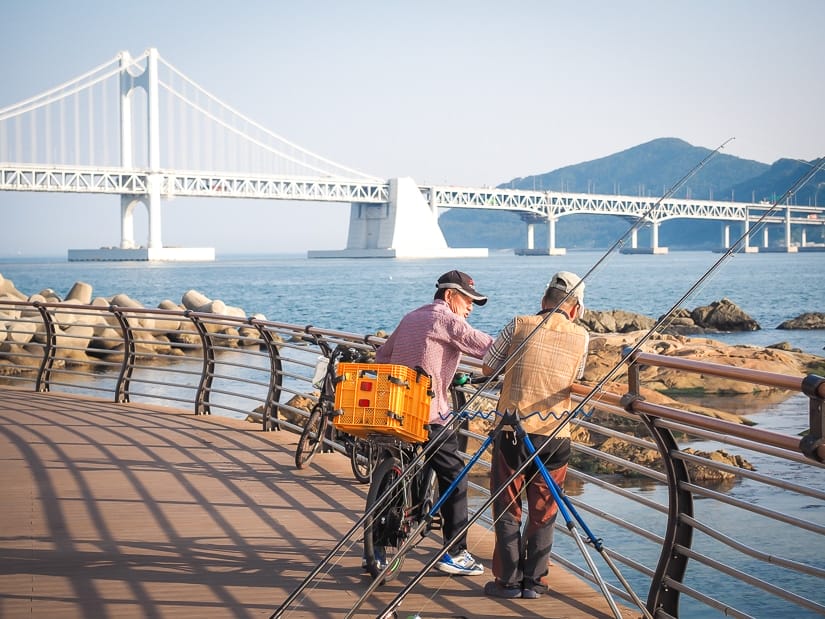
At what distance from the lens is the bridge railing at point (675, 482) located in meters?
3.23

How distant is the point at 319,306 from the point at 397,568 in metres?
45.8

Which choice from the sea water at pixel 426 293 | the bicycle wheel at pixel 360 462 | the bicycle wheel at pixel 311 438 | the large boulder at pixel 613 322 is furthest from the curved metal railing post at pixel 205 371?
the large boulder at pixel 613 322

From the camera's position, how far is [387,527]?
420 cm

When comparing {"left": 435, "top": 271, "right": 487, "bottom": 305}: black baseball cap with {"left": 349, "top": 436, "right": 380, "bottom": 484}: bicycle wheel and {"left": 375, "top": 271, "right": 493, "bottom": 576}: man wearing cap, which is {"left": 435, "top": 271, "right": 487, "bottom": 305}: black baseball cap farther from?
{"left": 349, "top": 436, "right": 380, "bottom": 484}: bicycle wheel

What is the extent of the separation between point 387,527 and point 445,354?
2.24 feet

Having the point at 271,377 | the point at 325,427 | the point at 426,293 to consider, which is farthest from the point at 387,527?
the point at 426,293

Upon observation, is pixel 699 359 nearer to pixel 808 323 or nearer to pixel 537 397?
pixel 537 397

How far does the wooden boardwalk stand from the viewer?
388cm

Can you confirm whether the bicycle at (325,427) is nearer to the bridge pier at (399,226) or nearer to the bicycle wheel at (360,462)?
the bicycle wheel at (360,462)

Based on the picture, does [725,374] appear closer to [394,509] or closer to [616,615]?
[616,615]

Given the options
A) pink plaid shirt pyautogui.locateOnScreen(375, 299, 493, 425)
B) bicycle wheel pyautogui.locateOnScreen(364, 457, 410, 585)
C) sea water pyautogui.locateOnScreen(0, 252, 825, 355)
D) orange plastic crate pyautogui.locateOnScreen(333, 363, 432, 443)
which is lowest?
sea water pyautogui.locateOnScreen(0, 252, 825, 355)

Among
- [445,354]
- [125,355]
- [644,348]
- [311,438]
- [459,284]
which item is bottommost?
[644,348]


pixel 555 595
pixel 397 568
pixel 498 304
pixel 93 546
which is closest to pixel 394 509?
pixel 397 568

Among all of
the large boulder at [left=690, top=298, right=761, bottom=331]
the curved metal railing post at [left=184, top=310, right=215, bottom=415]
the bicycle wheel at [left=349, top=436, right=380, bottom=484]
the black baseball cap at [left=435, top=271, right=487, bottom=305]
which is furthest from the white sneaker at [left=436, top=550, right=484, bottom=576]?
the large boulder at [left=690, top=298, right=761, bottom=331]
